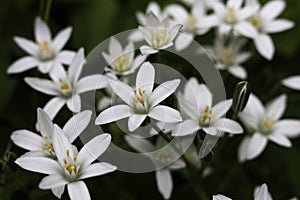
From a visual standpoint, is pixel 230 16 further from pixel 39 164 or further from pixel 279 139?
pixel 39 164

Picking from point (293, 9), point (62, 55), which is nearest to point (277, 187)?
point (293, 9)

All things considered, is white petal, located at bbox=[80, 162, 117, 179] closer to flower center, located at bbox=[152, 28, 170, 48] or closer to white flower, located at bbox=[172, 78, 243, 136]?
white flower, located at bbox=[172, 78, 243, 136]

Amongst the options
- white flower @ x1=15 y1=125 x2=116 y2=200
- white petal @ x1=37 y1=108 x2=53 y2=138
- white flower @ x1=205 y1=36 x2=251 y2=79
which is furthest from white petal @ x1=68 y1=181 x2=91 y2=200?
white flower @ x1=205 y1=36 x2=251 y2=79

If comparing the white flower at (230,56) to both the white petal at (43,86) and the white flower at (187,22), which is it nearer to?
the white flower at (187,22)

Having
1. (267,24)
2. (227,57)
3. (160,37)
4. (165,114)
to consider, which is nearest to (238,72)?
(227,57)

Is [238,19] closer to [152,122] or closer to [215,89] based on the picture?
[215,89]

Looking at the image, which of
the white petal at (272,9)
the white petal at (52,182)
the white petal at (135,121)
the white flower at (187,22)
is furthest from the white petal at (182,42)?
the white petal at (52,182)
